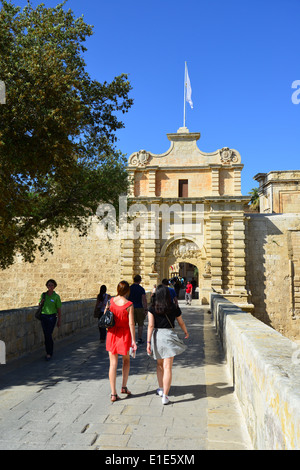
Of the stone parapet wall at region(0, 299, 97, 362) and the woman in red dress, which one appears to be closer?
A: the woman in red dress

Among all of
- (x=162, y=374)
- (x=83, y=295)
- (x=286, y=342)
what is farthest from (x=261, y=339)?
(x=83, y=295)

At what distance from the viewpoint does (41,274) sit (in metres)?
24.0

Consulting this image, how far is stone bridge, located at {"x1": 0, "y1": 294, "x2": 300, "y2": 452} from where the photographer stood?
2621 millimetres

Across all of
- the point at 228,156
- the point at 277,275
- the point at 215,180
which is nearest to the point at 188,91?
the point at 228,156

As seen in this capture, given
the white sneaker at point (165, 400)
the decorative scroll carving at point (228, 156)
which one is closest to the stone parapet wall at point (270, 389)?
the white sneaker at point (165, 400)

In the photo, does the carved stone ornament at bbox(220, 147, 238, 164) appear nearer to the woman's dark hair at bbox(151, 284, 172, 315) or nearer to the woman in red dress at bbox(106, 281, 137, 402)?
the woman's dark hair at bbox(151, 284, 172, 315)

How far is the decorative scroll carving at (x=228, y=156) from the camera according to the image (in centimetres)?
2217

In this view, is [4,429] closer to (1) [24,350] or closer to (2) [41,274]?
(1) [24,350]

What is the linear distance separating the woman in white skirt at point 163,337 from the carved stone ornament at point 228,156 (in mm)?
18468

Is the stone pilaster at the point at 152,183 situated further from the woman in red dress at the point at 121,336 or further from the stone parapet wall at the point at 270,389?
the stone parapet wall at the point at 270,389

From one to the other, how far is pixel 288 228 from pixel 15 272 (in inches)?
707

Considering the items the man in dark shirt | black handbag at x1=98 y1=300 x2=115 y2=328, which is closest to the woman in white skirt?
black handbag at x1=98 y1=300 x2=115 y2=328

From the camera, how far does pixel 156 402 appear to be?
4.66 m

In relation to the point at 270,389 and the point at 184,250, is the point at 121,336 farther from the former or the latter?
the point at 184,250
